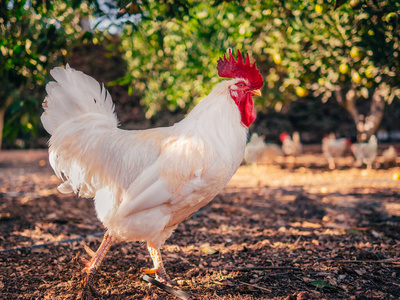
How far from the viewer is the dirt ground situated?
9.52ft

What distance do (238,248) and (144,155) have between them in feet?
5.75

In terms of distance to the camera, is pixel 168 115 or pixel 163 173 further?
pixel 168 115

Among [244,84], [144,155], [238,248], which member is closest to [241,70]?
[244,84]

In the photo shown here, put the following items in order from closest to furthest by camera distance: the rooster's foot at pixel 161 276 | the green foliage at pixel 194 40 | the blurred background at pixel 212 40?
the rooster's foot at pixel 161 276, the blurred background at pixel 212 40, the green foliage at pixel 194 40

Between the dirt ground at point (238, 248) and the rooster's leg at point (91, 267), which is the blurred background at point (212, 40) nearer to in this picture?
the dirt ground at point (238, 248)

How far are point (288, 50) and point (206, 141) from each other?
12.3 ft

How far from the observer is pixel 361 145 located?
9844 millimetres

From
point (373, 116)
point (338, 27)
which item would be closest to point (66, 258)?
point (338, 27)

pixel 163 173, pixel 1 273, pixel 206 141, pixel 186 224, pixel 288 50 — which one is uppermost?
pixel 288 50

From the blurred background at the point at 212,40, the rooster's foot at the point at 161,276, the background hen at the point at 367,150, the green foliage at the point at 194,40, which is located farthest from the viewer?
the background hen at the point at 367,150

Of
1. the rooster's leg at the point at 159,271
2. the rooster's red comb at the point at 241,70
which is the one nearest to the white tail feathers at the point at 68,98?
the rooster's red comb at the point at 241,70

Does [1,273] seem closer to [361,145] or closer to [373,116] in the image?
[361,145]

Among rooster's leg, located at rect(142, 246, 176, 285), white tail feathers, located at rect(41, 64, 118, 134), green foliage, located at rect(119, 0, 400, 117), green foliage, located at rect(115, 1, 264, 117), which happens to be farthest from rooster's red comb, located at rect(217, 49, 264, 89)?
rooster's leg, located at rect(142, 246, 176, 285)

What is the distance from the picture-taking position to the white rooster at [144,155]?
2.70 m
